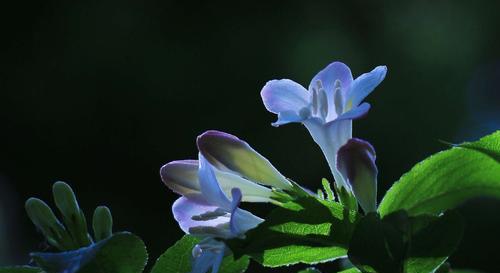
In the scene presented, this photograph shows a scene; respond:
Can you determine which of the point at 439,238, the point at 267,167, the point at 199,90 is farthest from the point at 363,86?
the point at 199,90

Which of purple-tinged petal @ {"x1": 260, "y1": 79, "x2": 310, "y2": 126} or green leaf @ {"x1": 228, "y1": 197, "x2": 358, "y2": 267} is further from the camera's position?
purple-tinged petal @ {"x1": 260, "y1": 79, "x2": 310, "y2": 126}

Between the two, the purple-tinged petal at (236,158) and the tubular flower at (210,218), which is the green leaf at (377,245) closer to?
the tubular flower at (210,218)

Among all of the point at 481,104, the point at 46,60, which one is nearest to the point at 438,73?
the point at 481,104

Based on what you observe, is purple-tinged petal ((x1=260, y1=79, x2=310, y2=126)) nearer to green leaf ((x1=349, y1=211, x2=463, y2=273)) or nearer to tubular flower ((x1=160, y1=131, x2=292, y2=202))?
tubular flower ((x1=160, y1=131, x2=292, y2=202))

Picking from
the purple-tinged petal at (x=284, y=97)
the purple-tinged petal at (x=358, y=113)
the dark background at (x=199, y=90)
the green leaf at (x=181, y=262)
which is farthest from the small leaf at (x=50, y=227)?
the dark background at (x=199, y=90)

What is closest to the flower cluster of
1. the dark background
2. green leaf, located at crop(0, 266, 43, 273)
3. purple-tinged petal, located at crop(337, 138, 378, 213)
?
purple-tinged petal, located at crop(337, 138, 378, 213)

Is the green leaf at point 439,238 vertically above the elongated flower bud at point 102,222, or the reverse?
the elongated flower bud at point 102,222

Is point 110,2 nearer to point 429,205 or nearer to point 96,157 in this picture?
point 96,157
